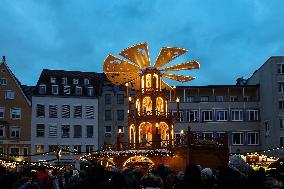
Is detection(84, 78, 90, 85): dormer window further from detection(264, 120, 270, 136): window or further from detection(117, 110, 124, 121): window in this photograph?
detection(264, 120, 270, 136): window

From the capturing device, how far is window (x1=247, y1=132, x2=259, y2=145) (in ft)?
227

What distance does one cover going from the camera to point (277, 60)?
66.8 meters

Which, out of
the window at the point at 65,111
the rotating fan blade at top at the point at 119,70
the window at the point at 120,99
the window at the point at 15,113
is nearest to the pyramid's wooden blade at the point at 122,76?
the rotating fan blade at top at the point at 119,70

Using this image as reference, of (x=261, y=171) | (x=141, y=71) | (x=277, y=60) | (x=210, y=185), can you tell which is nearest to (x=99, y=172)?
(x=261, y=171)

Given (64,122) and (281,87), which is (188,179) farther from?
(64,122)

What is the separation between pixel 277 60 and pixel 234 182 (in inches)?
2386

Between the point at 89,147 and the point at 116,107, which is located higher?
the point at 116,107

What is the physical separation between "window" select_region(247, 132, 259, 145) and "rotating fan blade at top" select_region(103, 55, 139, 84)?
29.0 meters

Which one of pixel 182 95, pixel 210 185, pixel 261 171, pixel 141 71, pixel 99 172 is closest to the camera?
pixel 99 172

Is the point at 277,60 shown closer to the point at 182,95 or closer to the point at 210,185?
the point at 182,95

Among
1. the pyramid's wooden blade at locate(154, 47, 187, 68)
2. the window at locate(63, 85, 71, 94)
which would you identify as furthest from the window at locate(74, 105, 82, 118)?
the pyramid's wooden blade at locate(154, 47, 187, 68)

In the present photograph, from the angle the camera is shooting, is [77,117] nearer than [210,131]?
No

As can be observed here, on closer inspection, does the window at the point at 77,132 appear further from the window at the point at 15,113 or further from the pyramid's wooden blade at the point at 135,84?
the pyramid's wooden blade at the point at 135,84

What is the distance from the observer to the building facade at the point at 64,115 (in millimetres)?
72500
